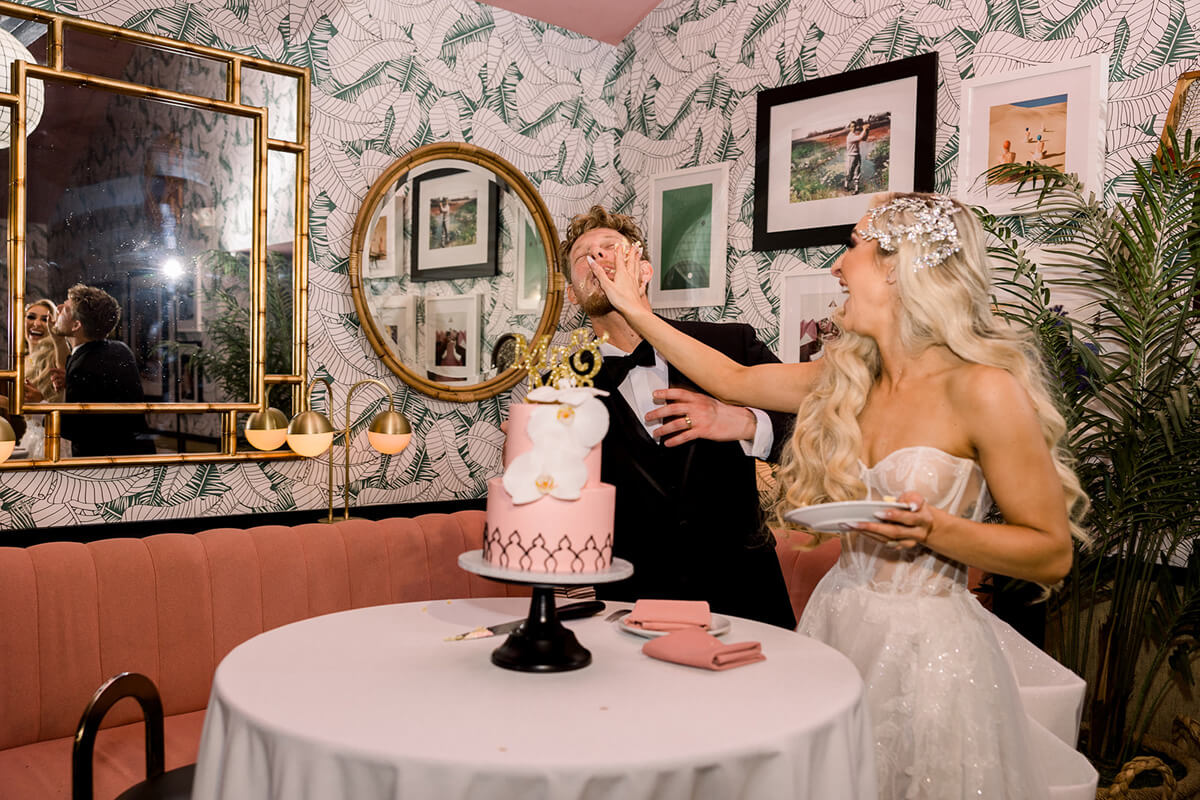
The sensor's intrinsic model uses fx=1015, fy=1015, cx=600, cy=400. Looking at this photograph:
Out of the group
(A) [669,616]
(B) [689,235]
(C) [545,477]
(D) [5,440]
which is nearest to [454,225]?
(B) [689,235]

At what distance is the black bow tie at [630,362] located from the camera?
314 centimetres

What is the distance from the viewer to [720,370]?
2.76 meters

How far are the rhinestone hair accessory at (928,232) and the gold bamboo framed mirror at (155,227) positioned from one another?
2800mm

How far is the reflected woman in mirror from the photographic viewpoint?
363cm

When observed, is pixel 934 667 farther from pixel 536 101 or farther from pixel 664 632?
pixel 536 101

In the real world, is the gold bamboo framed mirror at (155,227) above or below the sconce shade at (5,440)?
above

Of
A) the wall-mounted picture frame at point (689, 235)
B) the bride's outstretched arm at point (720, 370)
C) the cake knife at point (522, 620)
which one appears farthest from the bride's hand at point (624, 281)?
the wall-mounted picture frame at point (689, 235)

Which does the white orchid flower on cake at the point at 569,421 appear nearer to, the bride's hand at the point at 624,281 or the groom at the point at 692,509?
the bride's hand at the point at 624,281

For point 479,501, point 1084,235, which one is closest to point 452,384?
point 479,501

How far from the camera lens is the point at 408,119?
4.75 metres

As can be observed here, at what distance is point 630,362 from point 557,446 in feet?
4.62

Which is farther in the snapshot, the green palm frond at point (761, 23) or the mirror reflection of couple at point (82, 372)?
the green palm frond at point (761, 23)

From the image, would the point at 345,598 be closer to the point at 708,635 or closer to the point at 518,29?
the point at 708,635

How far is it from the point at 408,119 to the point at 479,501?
1.86 metres
